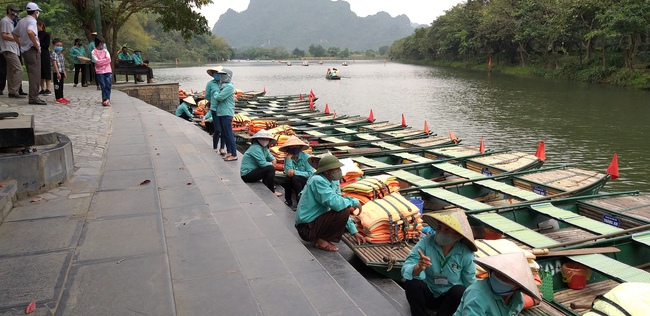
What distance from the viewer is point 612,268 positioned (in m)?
5.35

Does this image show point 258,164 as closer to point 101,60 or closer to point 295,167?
point 295,167

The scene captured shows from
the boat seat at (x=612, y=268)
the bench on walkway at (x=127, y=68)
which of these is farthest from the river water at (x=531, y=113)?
the bench on walkway at (x=127, y=68)

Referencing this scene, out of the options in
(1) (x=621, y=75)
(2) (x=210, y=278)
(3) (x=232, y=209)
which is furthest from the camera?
(1) (x=621, y=75)

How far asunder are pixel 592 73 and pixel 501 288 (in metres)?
38.4

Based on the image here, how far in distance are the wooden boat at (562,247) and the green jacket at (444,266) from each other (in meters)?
0.80

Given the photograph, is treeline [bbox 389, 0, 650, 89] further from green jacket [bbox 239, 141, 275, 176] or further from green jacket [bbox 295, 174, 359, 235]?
green jacket [bbox 295, 174, 359, 235]

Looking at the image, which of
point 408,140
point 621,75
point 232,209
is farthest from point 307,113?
point 621,75

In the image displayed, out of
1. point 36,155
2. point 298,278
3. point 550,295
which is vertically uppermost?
point 36,155

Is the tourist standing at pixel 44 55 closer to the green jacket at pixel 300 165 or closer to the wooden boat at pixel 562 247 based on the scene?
the green jacket at pixel 300 165

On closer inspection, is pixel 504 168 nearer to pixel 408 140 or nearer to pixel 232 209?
pixel 408 140

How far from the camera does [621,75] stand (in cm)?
3359

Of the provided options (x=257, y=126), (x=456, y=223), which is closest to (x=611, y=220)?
(x=456, y=223)

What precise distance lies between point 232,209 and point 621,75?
114ft

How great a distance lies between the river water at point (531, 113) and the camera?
1669cm
